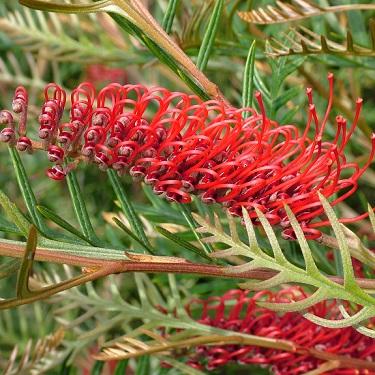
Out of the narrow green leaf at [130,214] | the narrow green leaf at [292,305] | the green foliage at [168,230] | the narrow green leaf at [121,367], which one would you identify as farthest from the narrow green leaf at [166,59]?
the narrow green leaf at [121,367]

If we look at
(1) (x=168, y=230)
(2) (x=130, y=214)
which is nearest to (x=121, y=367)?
(1) (x=168, y=230)

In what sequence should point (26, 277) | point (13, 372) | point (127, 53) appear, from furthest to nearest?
point (127, 53) → point (13, 372) → point (26, 277)

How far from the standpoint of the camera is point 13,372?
2.56 ft

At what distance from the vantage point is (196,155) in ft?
1.72

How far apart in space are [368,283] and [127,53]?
75 cm

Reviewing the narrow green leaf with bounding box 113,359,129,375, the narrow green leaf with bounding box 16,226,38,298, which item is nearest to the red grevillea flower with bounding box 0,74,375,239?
the narrow green leaf with bounding box 16,226,38,298

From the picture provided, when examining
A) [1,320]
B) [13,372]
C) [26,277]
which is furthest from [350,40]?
[1,320]

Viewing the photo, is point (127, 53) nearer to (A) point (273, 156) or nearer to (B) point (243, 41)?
(B) point (243, 41)

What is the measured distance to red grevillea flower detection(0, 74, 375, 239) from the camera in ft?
1.70

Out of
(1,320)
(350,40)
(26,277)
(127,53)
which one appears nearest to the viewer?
(26,277)

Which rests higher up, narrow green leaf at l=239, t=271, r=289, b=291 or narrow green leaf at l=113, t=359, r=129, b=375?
narrow green leaf at l=239, t=271, r=289, b=291

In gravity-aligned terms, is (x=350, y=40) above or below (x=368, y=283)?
above

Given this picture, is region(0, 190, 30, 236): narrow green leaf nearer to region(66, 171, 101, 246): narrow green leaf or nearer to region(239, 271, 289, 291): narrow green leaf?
region(66, 171, 101, 246): narrow green leaf

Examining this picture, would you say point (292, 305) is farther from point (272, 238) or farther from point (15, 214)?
point (15, 214)
